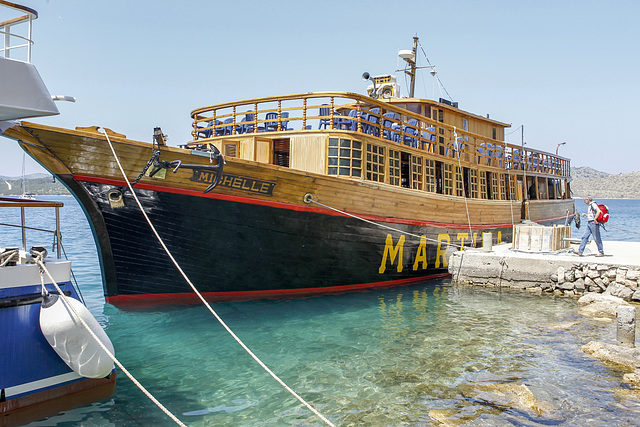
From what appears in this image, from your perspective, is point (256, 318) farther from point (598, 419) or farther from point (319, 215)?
point (598, 419)

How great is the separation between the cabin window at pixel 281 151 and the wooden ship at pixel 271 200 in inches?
1.1

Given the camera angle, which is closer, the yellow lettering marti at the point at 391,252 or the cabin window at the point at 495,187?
the yellow lettering marti at the point at 391,252

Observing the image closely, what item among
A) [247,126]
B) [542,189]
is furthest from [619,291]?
[542,189]

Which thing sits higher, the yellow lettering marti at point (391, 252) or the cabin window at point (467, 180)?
the cabin window at point (467, 180)

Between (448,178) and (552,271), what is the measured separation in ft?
14.2

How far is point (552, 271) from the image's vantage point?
12.4 m

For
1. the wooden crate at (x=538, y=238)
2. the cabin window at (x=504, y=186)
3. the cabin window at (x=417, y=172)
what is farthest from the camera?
the cabin window at (x=504, y=186)

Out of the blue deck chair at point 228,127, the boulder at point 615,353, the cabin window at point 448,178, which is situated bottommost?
the boulder at point 615,353

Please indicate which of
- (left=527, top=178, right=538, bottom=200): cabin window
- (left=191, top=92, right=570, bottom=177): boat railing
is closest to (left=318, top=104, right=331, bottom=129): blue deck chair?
(left=191, top=92, right=570, bottom=177): boat railing

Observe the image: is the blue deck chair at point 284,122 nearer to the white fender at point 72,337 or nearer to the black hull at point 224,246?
the black hull at point 224,246

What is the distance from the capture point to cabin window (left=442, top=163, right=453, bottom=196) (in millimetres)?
14914

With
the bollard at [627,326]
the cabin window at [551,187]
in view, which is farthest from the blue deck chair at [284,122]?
the cabin window at [551,187]

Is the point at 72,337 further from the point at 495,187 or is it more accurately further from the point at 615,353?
the point at 495,187

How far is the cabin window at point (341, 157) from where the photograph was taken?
1111 centimetres
